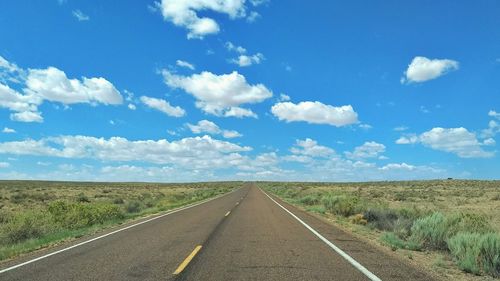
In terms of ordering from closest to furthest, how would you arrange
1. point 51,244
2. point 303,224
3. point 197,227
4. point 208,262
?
point 208,262 < point 51,244 < point 197,227 < point 303,224

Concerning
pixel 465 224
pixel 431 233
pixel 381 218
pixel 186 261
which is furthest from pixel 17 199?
pixel 465 224

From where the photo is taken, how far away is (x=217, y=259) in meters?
10.0

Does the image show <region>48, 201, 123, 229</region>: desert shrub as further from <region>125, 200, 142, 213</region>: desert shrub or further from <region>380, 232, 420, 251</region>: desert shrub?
<region>380, 232, 420, 251</region>: desert shrub

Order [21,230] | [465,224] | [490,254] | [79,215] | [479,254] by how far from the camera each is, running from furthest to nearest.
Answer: [79,215] → [21,230] → [465,224] → [479,254] → [490,254]

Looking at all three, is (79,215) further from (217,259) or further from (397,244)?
(397,244)

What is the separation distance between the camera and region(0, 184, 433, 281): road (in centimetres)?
844

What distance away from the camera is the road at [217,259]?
8.44 meters

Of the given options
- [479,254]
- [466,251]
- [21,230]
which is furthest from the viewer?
[21,230]

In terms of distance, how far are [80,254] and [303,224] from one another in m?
9.76

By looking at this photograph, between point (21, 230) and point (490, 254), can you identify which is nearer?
point (490, 254)

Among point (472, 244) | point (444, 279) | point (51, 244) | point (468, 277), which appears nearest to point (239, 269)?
point (444, 279)

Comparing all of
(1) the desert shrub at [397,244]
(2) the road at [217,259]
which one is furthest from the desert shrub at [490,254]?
(1) the desert shrub at [397,244]

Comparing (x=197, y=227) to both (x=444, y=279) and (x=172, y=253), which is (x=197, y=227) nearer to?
(x=172, y=253)

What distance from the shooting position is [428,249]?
1245 centimetres
